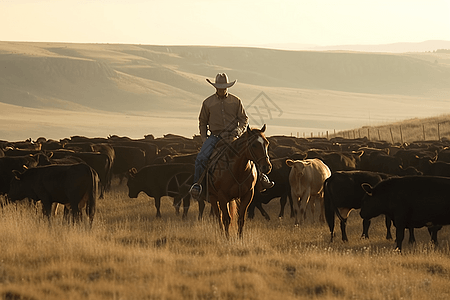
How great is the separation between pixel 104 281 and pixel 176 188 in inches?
300

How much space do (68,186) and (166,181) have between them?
139 inches

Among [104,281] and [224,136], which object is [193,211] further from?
[104,281]

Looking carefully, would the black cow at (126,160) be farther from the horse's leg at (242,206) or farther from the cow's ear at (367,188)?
the cow's ear at (367,188)

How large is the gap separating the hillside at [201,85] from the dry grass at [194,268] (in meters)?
48.4

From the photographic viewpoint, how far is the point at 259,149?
29.0 feet

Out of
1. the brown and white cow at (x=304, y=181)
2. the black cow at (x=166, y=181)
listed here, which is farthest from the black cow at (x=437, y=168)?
the black cow at (x=166, y=181)

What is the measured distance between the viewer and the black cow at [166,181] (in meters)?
14.0

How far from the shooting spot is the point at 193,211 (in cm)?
1443

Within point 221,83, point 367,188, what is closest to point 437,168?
point 367,188

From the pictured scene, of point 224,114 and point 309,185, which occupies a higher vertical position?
point 224,114

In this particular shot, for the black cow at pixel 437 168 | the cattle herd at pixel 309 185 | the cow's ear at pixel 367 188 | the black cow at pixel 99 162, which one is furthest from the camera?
the black cow at pixel 99 162

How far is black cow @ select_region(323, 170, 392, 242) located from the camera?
1073cm

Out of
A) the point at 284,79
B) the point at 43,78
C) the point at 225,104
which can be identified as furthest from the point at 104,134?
the point at 284,79

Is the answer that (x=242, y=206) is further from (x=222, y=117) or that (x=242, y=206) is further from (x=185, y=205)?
(x=185, y=205)
